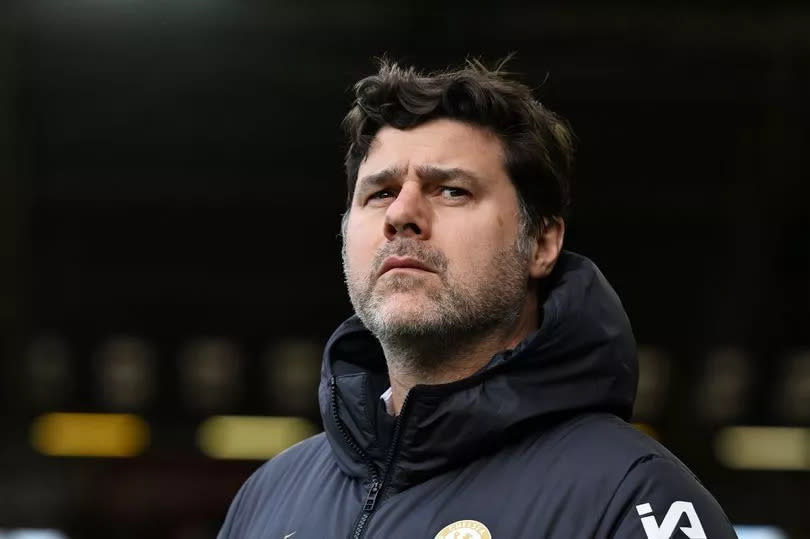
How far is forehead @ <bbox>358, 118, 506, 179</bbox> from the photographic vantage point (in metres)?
2.00

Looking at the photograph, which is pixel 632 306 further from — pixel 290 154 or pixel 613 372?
pixel 613 372

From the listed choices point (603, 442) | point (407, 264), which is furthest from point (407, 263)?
point (603, 442)

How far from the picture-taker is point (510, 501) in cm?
172

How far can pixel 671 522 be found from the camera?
1.62m

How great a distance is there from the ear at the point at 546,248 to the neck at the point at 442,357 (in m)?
0.10

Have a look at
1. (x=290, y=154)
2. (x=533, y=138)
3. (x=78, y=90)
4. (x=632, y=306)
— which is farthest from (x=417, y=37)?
(x=533, y=138)

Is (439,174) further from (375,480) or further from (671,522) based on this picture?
(671,522)

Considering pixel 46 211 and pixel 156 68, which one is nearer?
pixel 156 68

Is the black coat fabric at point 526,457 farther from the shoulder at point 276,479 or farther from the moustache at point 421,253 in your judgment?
the moustache at point 421,253

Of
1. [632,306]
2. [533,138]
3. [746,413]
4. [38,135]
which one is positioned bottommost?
[746,413]

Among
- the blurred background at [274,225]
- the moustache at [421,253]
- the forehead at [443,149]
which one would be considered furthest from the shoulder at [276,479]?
the blurred background at [274,225]

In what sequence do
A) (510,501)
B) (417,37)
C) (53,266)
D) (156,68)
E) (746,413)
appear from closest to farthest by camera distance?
(510,501), (417,37), (156,68), (53,266), (746,413)

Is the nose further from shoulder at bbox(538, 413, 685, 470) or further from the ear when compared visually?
shoulder at bbox(538, 413, 685, 470)

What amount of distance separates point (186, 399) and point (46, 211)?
203cm
